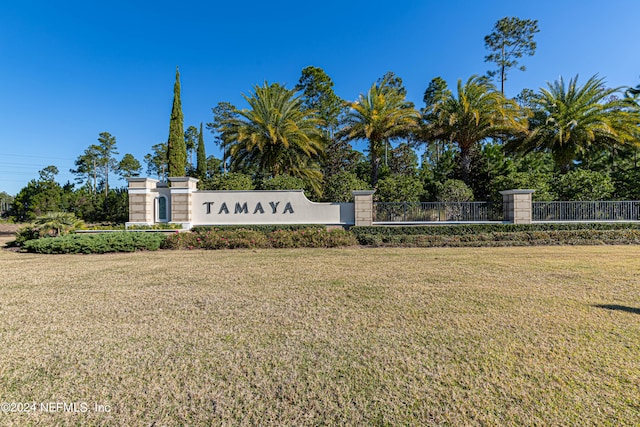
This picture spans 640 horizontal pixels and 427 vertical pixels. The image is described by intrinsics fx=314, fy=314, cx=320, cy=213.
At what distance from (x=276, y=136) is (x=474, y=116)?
42.1 feet

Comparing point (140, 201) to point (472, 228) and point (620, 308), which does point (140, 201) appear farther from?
point (620, 308)

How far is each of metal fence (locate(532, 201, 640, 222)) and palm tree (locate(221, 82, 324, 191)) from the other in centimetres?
1340

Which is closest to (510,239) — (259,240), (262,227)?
(259,240)

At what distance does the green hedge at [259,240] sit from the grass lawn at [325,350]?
19.2ft

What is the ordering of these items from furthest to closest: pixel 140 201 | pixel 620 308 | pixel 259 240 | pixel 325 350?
pixel 140 201 < pixel 259 240 < pixel 620 308 < pixel 325 350

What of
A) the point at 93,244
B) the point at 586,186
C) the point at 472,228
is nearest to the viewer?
the point at 93,244

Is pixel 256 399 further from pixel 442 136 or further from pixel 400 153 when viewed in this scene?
pixel 400 153

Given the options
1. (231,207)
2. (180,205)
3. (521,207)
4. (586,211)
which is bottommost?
(586,211)

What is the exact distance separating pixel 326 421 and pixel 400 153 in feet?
117

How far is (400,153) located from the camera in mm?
35844

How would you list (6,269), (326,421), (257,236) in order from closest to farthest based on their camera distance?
(326,421)
(6,269)
(257,236)

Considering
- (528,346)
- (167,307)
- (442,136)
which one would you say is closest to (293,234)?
(167,307)

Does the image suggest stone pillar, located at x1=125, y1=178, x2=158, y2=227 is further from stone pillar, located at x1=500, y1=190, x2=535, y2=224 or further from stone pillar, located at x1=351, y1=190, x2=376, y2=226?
stone pillar, located at x1=500, y1=190, x2=535, y2=224

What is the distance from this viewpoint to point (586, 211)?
54.5 ft
